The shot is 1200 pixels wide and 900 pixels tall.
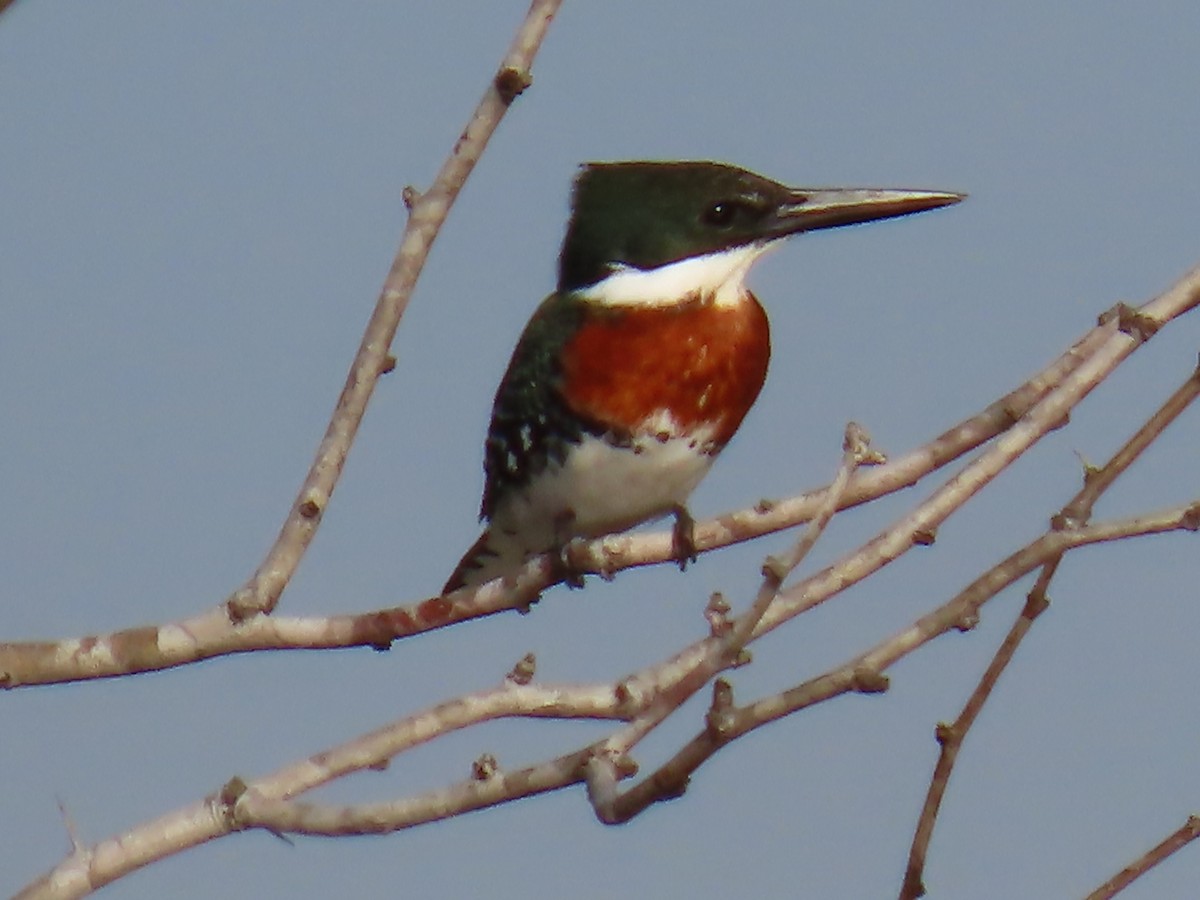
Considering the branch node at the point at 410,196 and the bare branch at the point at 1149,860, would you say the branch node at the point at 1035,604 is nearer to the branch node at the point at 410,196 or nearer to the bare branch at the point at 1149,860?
the bare branch at the point at 1149,860

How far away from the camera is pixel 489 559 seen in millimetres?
5426

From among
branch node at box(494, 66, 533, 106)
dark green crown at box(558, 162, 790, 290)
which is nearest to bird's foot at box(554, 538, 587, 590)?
dark green crown at box(558, 162, 790, 290)

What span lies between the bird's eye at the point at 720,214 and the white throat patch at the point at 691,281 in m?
0.07

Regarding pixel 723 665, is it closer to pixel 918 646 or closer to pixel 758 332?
pixel 918 646

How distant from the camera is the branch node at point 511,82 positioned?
10.8 feet

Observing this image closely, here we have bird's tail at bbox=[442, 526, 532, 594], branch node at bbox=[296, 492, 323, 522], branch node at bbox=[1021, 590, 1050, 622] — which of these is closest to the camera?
branch node at bbox=[1021, 590, 1050, 622]

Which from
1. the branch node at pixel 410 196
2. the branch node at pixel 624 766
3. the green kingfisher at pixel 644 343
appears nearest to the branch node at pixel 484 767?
the branch node at pixel 624 766

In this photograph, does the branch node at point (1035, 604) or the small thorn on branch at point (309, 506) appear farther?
the small thorn on branch at point (309, 506)

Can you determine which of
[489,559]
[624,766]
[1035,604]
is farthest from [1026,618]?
[489,559]

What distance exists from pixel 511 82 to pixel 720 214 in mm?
1705

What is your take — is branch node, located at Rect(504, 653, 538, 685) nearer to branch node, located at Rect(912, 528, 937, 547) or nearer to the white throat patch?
branch node, located at Rect(912, 528, 937, 547)

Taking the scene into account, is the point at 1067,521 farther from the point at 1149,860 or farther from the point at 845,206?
the point at 845,206

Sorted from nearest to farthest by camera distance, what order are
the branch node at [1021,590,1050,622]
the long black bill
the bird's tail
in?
the branch node at [1021,590,1050,622], the long black bill, the bird's tail

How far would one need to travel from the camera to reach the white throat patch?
491 cm
